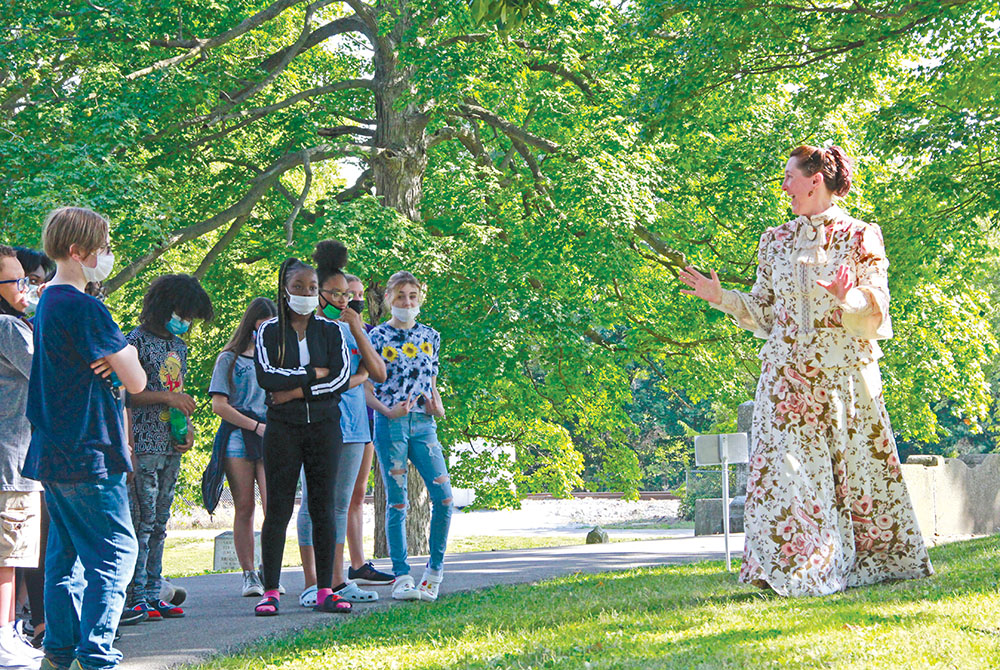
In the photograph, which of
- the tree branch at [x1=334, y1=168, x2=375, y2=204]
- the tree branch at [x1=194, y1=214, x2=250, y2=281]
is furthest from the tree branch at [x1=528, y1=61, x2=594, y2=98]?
the tree branch at [x1=194, y1=214, x2=250, y2=281]

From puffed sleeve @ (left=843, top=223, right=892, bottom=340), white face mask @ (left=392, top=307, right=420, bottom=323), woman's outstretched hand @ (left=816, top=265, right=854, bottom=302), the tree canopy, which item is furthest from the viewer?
the tree canopy

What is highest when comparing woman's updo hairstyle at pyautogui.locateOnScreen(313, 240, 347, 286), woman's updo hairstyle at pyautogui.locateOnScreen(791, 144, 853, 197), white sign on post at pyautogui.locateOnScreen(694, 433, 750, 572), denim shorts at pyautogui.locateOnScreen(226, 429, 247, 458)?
woman's updo hairstyle at pyautogui.locateOnScreen(791, 144, 853, 197)

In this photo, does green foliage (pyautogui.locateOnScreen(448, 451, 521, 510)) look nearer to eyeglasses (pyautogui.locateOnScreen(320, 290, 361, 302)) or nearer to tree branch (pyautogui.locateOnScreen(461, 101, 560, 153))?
tree branch (pyautogui.locateOnScreen(461, 101, 560, 153))

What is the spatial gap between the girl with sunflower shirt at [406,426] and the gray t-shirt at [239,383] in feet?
2.54

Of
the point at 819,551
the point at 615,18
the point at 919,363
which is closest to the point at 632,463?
the point at 919,363

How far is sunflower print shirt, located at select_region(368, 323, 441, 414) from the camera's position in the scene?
7238 millimetres

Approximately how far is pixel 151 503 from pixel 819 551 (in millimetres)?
3811

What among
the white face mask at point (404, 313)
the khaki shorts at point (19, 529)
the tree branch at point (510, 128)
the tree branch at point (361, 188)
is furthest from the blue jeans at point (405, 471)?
the tree branch at point (361, 188)

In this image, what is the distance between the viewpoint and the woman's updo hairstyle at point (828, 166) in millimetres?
6113

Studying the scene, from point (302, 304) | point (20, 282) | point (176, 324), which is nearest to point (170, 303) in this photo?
point (176, 324)

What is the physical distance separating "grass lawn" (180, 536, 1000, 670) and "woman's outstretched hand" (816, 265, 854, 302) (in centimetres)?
156

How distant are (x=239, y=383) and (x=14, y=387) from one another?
2.29 m

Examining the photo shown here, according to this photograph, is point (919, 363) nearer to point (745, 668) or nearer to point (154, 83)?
point (154, 83)

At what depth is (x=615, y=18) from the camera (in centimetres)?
1803
